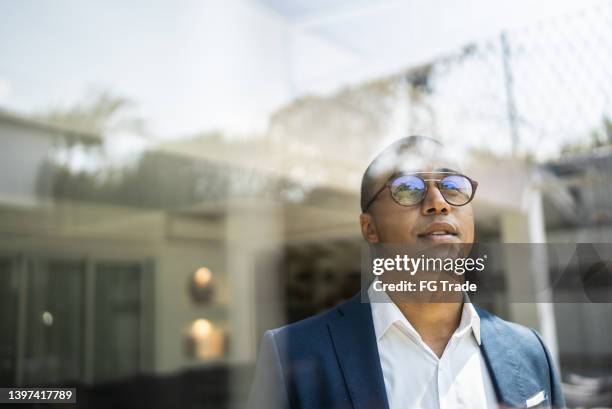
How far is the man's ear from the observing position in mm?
1188

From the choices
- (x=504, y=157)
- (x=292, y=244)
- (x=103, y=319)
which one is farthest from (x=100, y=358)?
(x=504, y=157)

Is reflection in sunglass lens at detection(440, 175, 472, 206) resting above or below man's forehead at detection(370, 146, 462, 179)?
below

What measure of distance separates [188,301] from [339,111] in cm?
350

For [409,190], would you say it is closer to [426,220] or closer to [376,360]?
[426,220]

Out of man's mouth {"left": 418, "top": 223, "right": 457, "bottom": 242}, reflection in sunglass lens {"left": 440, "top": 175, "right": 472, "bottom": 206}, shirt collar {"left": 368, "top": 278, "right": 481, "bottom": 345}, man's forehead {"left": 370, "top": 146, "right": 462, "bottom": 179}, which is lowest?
shirt collar {"left": 368, "top": 278, "right": 481, "bottom": 345}

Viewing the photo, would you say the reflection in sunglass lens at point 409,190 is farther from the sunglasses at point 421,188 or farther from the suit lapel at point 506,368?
the suit lapel at point 506,368

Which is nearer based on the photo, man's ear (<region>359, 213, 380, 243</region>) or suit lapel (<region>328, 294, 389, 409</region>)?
suit lapel (<region>328, 294, 389, 409</region>)

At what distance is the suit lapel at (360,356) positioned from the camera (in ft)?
3.56

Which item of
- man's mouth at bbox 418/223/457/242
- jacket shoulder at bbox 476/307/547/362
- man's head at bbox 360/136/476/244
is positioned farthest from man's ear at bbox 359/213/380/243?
jacket shoulder at bbox 476/307/547/362

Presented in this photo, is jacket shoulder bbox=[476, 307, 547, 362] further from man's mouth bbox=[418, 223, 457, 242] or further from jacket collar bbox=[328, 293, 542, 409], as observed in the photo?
man's mouth bbox=[418, 223, 457, 242]

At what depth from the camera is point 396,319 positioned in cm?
112

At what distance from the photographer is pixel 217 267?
5.32 metres

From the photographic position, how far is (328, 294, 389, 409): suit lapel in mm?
1086

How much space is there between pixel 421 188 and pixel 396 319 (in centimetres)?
27
